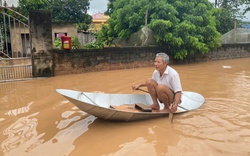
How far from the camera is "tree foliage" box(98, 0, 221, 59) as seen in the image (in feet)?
37.0

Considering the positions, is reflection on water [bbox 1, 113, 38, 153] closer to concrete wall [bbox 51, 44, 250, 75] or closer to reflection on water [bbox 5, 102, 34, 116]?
reflection on water [bbox 5, 102, 34, 116]

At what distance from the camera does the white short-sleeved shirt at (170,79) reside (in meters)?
4.14

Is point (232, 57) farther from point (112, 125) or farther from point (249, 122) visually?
point (112, 125)

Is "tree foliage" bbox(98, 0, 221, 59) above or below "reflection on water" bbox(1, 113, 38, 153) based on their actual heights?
above

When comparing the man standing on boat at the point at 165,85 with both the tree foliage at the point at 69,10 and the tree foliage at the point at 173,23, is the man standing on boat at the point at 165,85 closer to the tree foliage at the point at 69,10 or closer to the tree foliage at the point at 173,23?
the tree foliage at the point at 173,23

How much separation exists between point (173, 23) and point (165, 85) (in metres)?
7.92

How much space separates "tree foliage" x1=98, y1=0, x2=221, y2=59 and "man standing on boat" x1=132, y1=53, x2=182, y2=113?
709 centimetres

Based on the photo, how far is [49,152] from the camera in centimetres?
320

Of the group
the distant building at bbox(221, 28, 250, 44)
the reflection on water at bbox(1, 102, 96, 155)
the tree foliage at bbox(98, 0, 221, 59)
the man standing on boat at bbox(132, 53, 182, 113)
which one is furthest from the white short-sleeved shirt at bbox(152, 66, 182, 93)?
the distant building at bbox(221, 28, 250, 44)

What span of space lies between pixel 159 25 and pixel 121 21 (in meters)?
2.30

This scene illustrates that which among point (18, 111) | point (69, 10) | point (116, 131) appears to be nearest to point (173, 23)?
point (18, 111)

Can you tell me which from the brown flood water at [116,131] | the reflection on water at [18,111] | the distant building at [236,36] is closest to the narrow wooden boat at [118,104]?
the brown flood water at [116,131]

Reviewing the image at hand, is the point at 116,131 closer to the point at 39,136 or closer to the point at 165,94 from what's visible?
the point at 165,94

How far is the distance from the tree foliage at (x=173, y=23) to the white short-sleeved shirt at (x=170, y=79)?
278 inches
